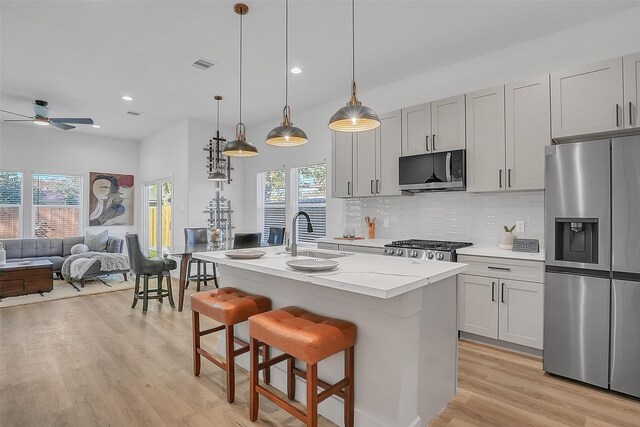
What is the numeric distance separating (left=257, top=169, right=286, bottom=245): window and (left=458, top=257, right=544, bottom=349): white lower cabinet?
3.62m

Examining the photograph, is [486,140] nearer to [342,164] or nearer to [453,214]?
[453,214]

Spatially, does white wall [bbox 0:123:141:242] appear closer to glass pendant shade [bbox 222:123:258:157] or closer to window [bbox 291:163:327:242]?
window [bbox 291:163:327:242]

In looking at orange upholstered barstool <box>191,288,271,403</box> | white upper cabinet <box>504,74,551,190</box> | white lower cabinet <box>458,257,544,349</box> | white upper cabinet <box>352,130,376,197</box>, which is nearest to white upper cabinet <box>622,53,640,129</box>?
white upper cabinet <box>504,74,551,190</box>

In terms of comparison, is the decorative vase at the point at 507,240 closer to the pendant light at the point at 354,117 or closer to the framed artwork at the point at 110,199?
the pendant light at the point at 354,117

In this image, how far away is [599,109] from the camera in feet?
9.17

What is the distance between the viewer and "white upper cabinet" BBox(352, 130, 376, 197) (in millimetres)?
4398

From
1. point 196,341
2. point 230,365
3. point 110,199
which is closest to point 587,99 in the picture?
point 230,365

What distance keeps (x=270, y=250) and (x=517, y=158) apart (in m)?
2.47

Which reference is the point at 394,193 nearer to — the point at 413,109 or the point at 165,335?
the point at 413,109

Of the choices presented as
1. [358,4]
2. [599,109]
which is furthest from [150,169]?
[599,109]

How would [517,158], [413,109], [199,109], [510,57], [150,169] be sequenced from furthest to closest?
[150,169] → [199,109] → [413,109] → [510,57] → [517,158]

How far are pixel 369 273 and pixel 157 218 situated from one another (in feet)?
22.6

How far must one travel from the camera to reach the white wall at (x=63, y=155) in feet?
21.8

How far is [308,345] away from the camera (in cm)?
171
